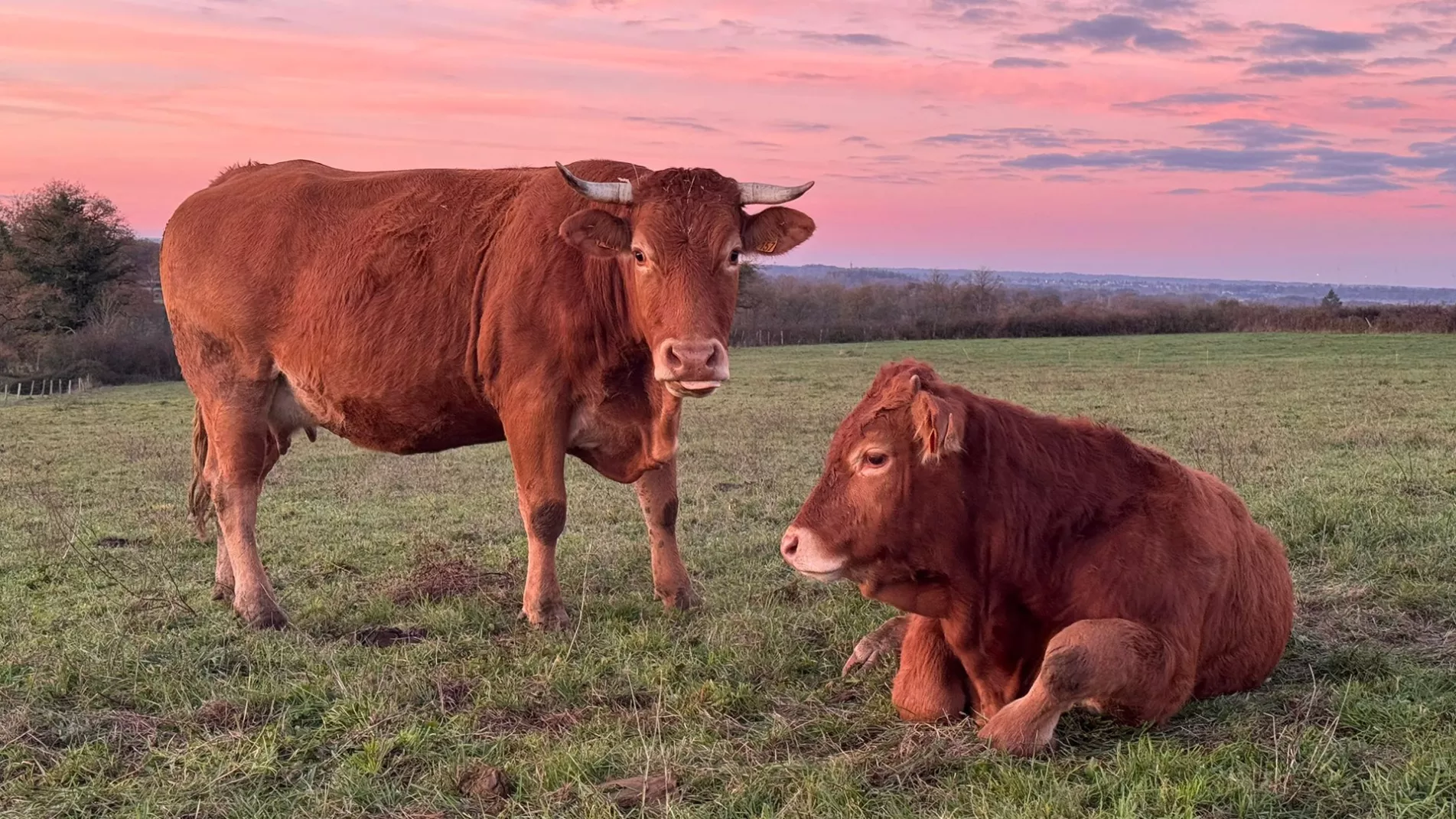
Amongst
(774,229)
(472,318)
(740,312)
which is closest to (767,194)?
(774,229)

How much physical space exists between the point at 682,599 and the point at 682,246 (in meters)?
2.25

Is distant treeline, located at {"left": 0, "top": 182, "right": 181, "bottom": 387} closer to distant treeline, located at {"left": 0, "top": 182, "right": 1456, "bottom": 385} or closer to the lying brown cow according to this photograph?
distant treeline, located at {"left": 0, "top": 182, "right": 1456, "bottom": 385}

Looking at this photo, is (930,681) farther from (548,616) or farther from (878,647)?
(548,616)

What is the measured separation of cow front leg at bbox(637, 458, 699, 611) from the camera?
7.12 m

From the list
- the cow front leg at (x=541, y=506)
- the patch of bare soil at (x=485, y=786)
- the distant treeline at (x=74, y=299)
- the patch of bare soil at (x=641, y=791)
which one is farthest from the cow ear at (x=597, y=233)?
the distant treeline at (x=74, y=299)

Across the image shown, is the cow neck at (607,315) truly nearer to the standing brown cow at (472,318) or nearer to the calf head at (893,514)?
the standing brown cow at (472,318)

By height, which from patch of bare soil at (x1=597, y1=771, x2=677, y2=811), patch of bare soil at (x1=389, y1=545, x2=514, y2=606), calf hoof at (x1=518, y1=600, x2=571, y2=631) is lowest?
patch of bare soil at (x1=389, y1=545, x2=514, y2=606)

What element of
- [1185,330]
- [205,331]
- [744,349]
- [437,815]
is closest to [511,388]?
[205,331]

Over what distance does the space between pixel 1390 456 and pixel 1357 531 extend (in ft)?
19.5

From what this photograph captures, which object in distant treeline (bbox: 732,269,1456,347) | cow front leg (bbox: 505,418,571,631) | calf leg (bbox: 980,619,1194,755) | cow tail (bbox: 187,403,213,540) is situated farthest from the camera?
distant treeline (bbox: 732,269,1456,347)

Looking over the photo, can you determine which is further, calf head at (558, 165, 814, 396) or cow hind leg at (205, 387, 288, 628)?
cow hind leg at (205, 387, 288, 628)

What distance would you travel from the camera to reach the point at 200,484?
8.73 metres

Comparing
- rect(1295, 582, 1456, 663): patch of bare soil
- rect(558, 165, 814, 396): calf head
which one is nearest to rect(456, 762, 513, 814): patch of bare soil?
rect(558, 165, 814, 396): calf head

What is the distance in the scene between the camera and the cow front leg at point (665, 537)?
23.4ft
